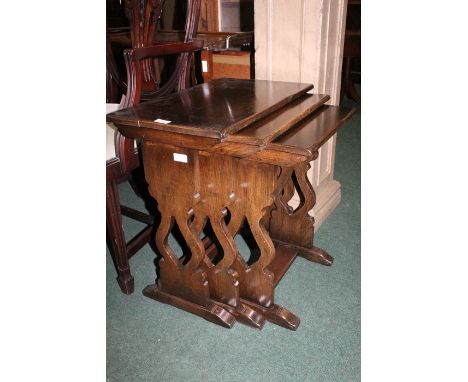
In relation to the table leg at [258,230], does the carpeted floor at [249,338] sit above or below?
below

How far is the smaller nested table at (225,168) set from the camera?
3.89 feet

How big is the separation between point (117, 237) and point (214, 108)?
632mm

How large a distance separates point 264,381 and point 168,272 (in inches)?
20.8

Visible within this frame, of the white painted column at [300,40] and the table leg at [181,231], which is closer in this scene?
the table leg at [181,231]

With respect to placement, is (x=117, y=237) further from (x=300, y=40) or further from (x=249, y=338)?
(x=300, y=40)

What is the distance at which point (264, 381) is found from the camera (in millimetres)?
1272

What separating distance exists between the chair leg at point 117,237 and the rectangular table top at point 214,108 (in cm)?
34

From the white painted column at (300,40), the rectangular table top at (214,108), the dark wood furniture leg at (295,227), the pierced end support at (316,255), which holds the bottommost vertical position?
the pierced end support at (316,255)

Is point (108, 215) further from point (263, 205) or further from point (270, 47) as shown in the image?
point (270, 47)

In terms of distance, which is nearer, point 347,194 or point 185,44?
point 185,44

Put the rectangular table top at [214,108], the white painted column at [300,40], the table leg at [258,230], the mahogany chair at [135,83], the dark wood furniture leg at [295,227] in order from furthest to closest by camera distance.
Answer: the dark wood furniture leg at [295,227] < the white painted column at [300,40] < the mahogany chair at [135,83] < the table leg at [258,230] < the rectangular table top at [214,108]

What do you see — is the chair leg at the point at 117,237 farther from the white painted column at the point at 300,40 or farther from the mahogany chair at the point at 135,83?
the white painted column at the point at 300,40

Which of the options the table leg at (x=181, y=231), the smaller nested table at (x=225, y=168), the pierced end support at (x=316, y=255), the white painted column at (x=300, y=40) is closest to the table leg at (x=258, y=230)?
the smaller nested table at (x=225, y=168)
